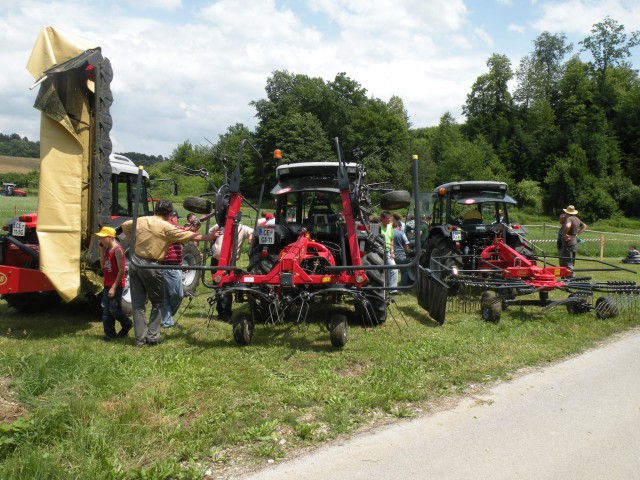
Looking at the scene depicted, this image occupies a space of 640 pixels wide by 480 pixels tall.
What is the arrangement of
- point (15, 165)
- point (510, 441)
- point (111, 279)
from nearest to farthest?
point (510, 441)
point (111, 279)
point (15, 165)

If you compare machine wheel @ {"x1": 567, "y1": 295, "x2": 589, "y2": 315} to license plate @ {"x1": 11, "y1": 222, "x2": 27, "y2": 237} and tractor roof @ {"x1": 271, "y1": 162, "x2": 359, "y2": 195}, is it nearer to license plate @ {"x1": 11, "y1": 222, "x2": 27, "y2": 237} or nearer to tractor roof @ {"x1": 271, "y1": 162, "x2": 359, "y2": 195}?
tractor roof @ {"x1": 271, "y1": 162, "x2": 359, "y2": 195}

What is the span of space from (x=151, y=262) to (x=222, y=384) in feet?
6.91

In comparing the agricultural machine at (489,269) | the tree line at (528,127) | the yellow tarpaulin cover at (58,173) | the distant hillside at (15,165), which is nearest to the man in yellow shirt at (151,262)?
the yellow tarpaulin cover at (58,173)

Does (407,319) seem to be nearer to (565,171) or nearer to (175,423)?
(175,423)

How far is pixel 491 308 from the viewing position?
7.04 metres

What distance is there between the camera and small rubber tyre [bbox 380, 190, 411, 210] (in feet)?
17.9

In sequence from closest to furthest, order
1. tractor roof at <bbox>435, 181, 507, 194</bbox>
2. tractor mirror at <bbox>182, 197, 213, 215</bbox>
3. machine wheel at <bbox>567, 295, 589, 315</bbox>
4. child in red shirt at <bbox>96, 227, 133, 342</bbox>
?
1. child in red shirt at <bbox>96, 227, 133, 342</bbox>
2. tractor mirror at <bbox>182, 197, 213, 215</bbox>
3. machine wheel at <bbox>567, 295, 589, 315</bbox>
4. tractor roof at <bbox>435, 181, 507, 194</bbox>

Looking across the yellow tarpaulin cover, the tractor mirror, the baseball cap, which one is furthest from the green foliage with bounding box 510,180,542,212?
the yellow tarpaulin cover

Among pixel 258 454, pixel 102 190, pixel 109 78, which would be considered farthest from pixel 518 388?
pixel 109 78

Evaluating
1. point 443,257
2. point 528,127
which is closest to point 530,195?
point 528,127

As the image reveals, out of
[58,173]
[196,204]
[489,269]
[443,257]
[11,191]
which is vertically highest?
[11,191]

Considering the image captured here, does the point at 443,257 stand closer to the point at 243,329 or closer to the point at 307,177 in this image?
the point at 307,177

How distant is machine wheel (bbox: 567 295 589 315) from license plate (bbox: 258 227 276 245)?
4.34 metres

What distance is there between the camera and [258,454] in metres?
3.29
